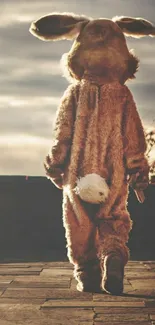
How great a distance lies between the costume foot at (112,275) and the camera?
404 centimetres

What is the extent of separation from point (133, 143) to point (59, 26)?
102cm

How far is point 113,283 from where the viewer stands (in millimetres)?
4043

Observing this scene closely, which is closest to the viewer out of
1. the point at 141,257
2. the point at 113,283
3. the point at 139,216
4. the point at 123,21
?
the point at 113,283

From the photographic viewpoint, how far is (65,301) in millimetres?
3799

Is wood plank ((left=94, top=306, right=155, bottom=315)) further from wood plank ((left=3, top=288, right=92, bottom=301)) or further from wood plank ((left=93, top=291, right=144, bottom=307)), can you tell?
wood plank ((left=3, top=288, right=92, bottom=301))

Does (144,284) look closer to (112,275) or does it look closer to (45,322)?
(112,275)

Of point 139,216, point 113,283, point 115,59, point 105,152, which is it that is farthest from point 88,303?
point 139,216

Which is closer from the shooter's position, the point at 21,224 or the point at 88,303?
the point at 88,303

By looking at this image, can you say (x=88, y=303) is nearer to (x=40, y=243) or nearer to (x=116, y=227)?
(x=116, y=227)

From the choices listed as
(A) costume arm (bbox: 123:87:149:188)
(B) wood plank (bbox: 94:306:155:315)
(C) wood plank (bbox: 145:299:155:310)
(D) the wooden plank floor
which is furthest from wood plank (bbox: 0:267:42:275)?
(B) wood plank (bbox: 94:306:155:315)

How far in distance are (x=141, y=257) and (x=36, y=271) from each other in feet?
5.07

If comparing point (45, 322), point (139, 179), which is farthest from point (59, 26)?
point (45, 322)

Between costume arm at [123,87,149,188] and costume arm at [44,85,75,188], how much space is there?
1.24ft

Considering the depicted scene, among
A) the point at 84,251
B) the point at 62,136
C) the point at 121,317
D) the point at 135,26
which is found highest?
the point at 135,26
